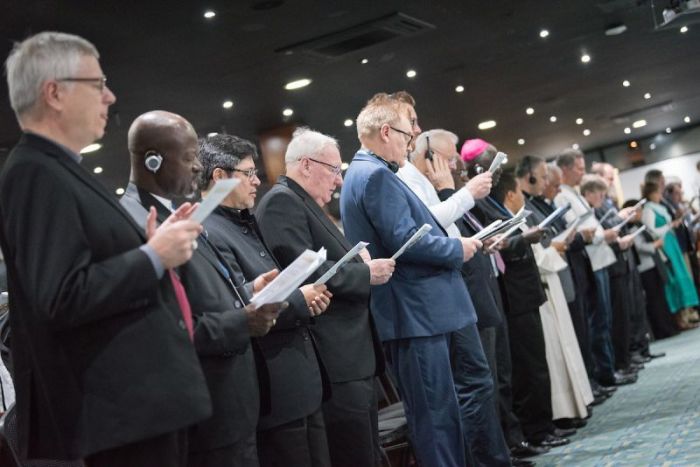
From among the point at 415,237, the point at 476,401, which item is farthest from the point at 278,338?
the point at 476,401

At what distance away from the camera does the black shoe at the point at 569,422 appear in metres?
5.45

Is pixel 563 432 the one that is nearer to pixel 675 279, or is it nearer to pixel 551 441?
pixel 551 441

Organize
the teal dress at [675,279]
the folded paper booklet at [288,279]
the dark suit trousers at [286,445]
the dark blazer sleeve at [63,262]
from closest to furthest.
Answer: the dark blazer sleeve at [63,262]
the folded paper booklet at [288,279]
the dark suit trousers at [286,445]
the teal dress at [675,279]


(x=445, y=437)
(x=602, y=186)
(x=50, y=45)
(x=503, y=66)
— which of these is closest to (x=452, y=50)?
(x=503, y=66)

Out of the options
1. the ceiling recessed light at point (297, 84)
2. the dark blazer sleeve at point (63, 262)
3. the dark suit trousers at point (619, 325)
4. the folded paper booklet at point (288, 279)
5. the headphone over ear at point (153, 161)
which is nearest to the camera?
the dark blazer sleeve at point (63, 262)

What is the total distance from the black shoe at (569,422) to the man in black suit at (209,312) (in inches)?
131

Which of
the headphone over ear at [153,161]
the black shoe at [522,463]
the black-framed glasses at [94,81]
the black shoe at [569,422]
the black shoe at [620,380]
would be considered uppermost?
the black-framed glasses at [94,81]

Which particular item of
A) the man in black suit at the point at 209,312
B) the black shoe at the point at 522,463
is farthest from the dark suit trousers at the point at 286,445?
the black shoe at the point at 522,463

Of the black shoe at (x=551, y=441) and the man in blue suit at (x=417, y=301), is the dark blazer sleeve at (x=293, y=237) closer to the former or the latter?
the man in blue suit at (x=417, y=301)

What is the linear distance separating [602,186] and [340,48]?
11.2 feet

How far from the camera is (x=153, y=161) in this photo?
2.47m

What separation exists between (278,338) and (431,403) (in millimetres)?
966

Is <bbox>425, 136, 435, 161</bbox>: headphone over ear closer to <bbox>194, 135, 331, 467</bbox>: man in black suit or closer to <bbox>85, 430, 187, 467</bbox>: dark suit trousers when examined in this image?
<bbox>194, 135, 331, 467</bbox>: man in black suit

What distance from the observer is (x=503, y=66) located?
41.2 feet
